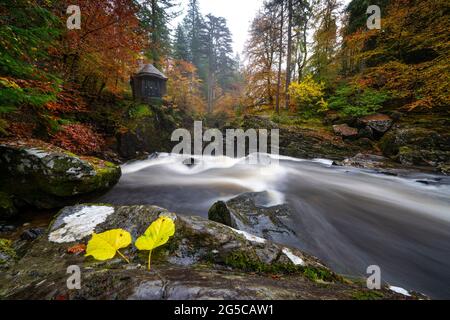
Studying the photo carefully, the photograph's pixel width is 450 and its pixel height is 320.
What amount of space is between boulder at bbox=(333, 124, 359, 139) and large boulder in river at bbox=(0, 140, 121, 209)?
11.4 meters

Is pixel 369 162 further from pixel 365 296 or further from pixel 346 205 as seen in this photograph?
pixel 365 296

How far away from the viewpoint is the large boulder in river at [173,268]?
1.09 meters

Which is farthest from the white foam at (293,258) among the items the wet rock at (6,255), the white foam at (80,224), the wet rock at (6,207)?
the wet rock at (6,207)

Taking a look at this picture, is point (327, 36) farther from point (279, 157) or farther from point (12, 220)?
point (12, 220)

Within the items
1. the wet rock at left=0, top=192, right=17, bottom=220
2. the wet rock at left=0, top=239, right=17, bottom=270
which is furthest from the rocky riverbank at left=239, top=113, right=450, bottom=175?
the wet rock at left=0, top=192, right=17, bottom=220

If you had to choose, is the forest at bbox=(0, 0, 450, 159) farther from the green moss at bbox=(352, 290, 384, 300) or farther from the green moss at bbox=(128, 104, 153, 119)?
the green moss at bbox=(352, 290, 384, 300)

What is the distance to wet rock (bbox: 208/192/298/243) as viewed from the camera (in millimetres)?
3109

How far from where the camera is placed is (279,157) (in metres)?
10.6

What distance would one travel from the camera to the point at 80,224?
2264 millimetres

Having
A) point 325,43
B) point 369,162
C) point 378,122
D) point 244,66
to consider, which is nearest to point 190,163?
point 369,162

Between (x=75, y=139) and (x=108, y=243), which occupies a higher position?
(x=75, y=139)

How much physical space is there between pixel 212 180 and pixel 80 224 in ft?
15.1

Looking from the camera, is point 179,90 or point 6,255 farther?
point 179,90
